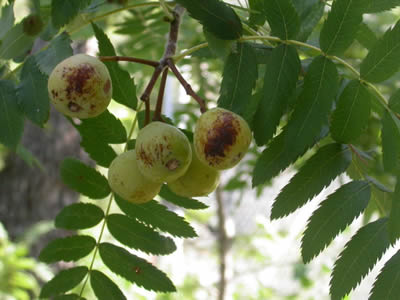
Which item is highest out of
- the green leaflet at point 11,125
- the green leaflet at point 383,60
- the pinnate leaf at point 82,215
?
the green leaflet at point 383,60

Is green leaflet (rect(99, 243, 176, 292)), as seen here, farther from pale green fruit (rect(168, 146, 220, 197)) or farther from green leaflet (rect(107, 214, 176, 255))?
pale green fruit (rect(168, 146, 220, 197))

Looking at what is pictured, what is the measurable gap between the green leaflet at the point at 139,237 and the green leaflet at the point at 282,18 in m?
0.60

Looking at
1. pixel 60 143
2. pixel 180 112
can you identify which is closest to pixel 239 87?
pixel 180 112

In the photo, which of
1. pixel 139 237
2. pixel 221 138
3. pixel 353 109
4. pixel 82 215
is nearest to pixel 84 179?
pixel 82 215

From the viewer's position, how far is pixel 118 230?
4.45ft

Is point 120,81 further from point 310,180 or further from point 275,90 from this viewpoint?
point 310,180

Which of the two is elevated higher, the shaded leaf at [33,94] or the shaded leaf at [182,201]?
the shaded leaf at [33,94]

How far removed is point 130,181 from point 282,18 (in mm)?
468

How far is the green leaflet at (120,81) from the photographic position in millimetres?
1214

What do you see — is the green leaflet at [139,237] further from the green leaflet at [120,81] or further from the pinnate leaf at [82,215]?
the green leaflet at [120,81]

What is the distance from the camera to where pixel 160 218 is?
130cm

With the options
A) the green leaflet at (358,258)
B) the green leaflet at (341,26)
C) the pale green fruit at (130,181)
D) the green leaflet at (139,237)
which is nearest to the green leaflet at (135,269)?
the green leaflet at (139,237)

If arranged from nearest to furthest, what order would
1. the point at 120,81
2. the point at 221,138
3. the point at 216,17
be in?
the point at 221,138, the point at 216,17, the point at 120,81

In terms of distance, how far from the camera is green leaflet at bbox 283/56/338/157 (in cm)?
104
